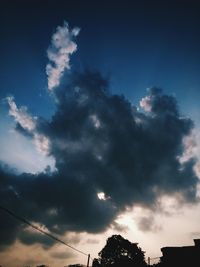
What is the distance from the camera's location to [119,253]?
2773 inches

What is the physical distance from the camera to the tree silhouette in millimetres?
69062

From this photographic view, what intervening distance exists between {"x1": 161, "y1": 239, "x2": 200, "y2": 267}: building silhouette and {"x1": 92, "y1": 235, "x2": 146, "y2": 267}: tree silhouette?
3531 cm

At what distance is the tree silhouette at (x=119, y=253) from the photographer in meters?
69.1

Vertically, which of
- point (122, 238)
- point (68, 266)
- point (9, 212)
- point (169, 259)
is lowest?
point (9, 212)

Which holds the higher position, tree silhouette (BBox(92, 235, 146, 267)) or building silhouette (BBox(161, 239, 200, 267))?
tree silhouette (BBox(92, 235, 146, 267))

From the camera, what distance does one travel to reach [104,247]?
7369 centimetres

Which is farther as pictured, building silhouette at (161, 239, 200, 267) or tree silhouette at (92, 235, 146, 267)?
tree silhouette at (92, 235, 146, 267)

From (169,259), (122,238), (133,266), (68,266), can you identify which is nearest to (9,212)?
(169,259)

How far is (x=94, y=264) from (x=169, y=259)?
38106 mm

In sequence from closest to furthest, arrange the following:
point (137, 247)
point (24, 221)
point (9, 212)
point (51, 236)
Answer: point (9, 212) < point (24, 221) < point (51, 236) < point (137, 247)

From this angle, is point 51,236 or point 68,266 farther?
point 68,266

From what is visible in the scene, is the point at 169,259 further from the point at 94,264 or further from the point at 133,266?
the point at 94,264

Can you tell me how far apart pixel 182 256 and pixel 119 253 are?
128 feet

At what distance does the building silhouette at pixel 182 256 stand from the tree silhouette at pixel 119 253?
3531 centimetres
